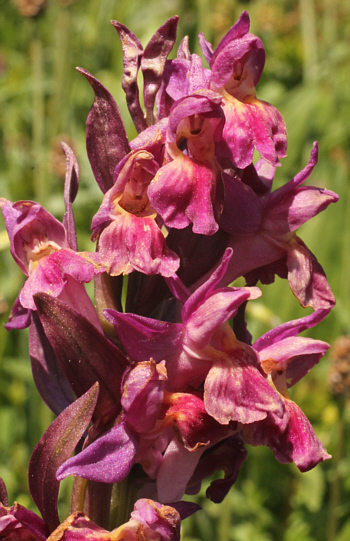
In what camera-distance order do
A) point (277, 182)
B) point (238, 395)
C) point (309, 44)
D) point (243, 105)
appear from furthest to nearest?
point (309, 44)
point (277, 182)
point (243, 105)
point (238, 395)

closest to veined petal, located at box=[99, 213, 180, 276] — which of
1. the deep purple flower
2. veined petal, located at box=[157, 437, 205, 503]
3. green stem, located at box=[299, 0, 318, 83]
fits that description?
veined petal, located at box=[157, 437, 205, 503]

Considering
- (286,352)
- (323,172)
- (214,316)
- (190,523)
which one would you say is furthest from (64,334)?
(323,172)

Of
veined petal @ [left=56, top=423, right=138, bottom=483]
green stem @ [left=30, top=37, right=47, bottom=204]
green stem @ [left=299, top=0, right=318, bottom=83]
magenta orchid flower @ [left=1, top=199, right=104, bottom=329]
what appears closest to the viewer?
veined petal @ [left=56, top=423, right=138, bottom=483]

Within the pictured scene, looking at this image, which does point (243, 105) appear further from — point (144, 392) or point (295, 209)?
point (144, 392)

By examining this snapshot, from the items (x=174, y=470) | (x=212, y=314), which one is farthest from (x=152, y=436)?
(x=212, y=314)

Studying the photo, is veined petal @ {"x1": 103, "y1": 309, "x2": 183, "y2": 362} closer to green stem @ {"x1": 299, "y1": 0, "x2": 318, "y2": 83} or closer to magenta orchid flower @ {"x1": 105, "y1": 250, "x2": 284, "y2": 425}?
magenta orchid flower @ {"x1": 105, "y1": 250, "x2": 284, "y2": 425}

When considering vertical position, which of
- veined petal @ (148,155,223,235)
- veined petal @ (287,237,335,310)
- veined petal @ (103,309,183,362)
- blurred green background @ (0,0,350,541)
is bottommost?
blurred green background @ (0,0,350,541)

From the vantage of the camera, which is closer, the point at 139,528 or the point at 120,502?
the point at 139,528

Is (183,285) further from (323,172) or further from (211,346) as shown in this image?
(323,172)

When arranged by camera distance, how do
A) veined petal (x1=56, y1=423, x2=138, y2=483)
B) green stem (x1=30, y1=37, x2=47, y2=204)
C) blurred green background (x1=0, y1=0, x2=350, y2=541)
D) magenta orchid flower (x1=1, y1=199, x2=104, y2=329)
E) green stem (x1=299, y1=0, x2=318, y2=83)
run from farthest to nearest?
green stem (x1=299, y1=0, x2=318, y2=83), green stem (x1=30, y1=37, x2=47, y2=204), blurred green background (x1=0, y1=0, x2=350, y2=541), magenta orchid flower (x1=1, y1=199, x2=104, y2=329), veined petal (x1=56, y1=423, x2=138, y2=483)
